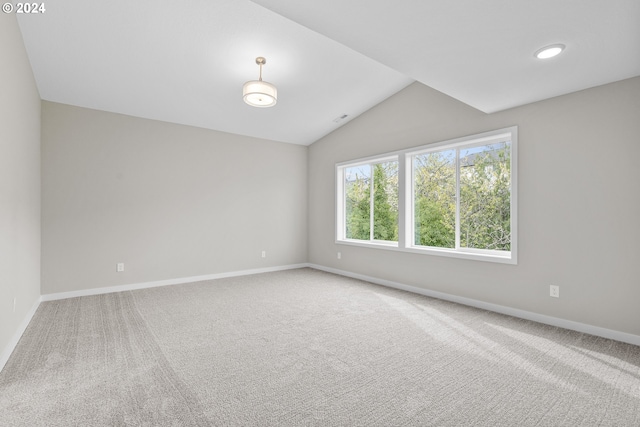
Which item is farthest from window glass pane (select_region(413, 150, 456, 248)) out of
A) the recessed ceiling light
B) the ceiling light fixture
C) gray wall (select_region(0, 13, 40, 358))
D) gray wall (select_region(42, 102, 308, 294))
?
gray wall (select_region(0, 13, 40, 358))

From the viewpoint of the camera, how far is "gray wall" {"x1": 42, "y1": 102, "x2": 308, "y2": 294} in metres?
4.19

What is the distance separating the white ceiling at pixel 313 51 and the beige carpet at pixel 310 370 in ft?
8.04

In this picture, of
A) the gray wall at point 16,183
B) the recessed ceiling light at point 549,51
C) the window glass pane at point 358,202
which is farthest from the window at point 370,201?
the gray wall at point 16,183

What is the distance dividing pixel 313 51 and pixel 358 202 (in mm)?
2902

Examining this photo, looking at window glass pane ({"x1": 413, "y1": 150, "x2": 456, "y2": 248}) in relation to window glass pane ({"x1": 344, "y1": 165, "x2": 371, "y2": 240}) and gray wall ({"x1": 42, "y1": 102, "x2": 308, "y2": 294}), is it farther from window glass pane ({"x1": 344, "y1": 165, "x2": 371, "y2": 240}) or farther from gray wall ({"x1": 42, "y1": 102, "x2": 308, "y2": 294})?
gray wall ({"x1": 42, "y1": 102, "x2": 308, "y2": 294})

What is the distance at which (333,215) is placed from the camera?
6039 mm

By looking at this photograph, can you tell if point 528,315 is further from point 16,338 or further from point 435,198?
point 16,338

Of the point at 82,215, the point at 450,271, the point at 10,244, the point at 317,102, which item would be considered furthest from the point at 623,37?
the point at 82,215

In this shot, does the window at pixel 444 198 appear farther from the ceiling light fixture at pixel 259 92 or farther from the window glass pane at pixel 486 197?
the ceiling light fixture at pixel 259 92

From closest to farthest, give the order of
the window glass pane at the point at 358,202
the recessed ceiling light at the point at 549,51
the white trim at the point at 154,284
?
the recessed ceiling light at the point at 549,51 → the white trim at the point at 154,284 → the window glass pane at the point at 358,202

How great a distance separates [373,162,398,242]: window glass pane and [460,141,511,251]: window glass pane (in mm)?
1143

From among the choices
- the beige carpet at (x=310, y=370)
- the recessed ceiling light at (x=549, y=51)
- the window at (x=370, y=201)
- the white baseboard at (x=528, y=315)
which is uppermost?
the recessed ceiling light at (x=549, y=51)

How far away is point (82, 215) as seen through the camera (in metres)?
4.30

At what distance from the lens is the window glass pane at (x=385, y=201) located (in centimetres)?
509
